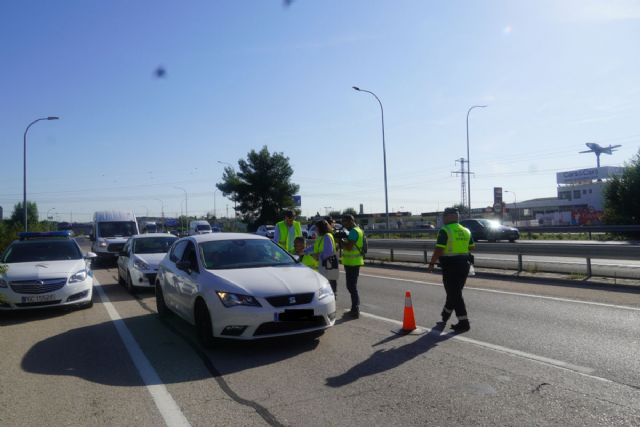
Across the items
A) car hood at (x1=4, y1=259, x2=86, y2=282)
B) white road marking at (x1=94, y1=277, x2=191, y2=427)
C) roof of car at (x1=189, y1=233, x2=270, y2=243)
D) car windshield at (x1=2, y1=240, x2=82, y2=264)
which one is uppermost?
roof of car at (x1=189, y1=233, x2=270, y2=243)

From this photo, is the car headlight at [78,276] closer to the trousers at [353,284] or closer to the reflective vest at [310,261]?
the reflective vest at [310,261]

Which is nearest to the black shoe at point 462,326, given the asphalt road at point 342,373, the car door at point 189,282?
the asphalt road at point 342,373

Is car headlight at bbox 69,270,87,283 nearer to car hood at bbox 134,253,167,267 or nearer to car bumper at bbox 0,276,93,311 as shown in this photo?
car bumper at bbox 0,276,93,311

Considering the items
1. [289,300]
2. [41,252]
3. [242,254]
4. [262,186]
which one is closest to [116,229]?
[41,252]

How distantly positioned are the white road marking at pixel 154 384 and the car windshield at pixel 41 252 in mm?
3049

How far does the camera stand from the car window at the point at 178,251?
344 inches

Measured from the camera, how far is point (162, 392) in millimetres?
5215

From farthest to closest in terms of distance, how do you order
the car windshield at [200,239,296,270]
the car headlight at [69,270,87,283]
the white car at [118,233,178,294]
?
the white car at [118,233,178,294], the car headlight at [69,270,87,283], the car windshield at [200,239,296,270]

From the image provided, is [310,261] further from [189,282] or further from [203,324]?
[203,324]

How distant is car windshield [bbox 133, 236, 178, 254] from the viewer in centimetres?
1391

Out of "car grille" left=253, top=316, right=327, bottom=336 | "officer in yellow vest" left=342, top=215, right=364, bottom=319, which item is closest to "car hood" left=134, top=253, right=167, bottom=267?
"officer in yellow vest" left=342, top=215, right=364, bottom=319

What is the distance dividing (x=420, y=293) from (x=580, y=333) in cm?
444

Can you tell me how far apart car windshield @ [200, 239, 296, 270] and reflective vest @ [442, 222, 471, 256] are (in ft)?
7.54

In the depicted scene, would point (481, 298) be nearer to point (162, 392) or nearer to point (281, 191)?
point (162, 392)
